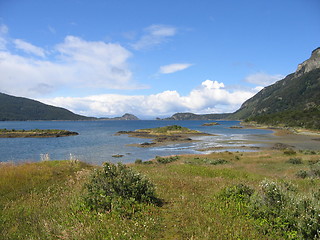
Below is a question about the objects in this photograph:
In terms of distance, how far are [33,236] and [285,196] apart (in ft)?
27.0

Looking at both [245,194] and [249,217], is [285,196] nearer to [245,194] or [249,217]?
[249,217]

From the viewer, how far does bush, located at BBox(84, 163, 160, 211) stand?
795 cm

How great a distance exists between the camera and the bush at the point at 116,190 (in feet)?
26.1

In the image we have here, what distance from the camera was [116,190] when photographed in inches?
344

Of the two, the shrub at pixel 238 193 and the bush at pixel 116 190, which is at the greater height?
the bush at pixel 116 190

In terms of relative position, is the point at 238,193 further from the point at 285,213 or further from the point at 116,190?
the point at 116,190

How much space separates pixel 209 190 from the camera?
468 inches

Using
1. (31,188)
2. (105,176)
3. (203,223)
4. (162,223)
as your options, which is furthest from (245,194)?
(31,188)

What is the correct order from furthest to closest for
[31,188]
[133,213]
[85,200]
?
[31,188] → [85,200] → [133,213]

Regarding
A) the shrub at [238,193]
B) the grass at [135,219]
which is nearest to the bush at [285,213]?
the grass at [135,219]

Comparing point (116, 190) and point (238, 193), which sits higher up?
A: point (116, 190)

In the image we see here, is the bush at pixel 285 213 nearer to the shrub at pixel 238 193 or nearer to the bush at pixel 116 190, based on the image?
the shrub at pixel 238 193

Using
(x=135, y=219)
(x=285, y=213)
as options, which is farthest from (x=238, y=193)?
(x=135, y=219)

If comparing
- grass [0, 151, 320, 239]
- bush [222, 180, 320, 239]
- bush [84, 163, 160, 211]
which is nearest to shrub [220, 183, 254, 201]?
grass [0, 151, 320, 239]
